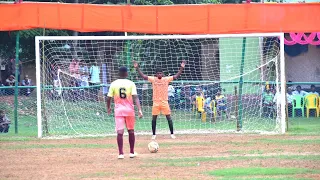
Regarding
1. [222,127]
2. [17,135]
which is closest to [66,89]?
[17,135]

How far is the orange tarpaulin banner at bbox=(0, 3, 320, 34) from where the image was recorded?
2222 centimetres

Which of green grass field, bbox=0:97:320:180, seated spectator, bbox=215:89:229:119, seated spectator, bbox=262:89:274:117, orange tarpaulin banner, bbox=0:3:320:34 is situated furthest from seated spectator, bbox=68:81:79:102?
seated spectator, bbox=262:89:274:117

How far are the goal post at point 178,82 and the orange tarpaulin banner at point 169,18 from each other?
70 centimetres

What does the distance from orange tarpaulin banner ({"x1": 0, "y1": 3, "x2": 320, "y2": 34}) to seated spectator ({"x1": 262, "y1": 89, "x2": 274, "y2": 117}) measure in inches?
98.0

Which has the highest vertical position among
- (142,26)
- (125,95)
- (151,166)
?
(142,26)

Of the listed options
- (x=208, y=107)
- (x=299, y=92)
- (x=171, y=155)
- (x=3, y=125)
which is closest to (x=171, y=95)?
(x=208, y=107)

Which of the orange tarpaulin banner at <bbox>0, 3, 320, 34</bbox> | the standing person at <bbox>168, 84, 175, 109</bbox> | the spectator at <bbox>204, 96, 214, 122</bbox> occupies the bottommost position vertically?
the spectator at <bbox>204, 96, 214, 122</bbox>

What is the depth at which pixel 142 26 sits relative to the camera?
22.4 meters

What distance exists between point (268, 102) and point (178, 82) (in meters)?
2.98

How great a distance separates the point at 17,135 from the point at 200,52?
7669 mm

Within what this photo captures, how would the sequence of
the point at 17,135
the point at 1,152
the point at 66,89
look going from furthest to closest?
1. the point at 66,89
2. the point at 17,135
3. the point at 1,152

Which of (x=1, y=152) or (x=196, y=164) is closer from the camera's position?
(x=196, y=164)

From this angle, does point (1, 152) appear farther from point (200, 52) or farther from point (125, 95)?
point (200, 52)

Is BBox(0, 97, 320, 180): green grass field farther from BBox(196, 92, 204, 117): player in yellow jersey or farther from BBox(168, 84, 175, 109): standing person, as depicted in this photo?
BBox(168, 84, 175, 109): standing person
